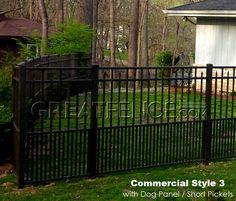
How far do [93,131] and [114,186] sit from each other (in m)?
0.86

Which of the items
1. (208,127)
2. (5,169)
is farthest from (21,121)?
(208,127)

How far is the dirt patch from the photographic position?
25.0 ft

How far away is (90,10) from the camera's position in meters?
23.4

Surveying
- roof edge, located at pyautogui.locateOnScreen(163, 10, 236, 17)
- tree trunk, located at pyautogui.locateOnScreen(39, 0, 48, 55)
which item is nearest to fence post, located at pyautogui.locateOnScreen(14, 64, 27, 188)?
tree trunk, located at pyautogui.locateOnScreen(39, 0, 48, 55)

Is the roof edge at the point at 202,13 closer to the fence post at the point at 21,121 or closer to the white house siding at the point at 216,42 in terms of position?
the white house siding at the point at 216,42

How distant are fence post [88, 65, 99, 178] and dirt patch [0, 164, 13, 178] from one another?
1.32 metres

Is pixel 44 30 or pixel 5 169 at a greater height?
pixel 44 30

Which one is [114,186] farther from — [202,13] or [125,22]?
[125,22]

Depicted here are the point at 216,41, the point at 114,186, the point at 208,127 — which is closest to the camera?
the point at 114,186

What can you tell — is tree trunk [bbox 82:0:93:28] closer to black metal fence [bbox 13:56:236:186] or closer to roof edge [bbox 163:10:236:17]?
roof edge [bbox 163:10:236:17]

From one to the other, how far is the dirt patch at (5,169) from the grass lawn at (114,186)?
8.5 inches

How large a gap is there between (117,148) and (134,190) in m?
0.84

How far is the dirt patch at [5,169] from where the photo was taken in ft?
25.0

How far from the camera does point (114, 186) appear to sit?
22.6 ft
